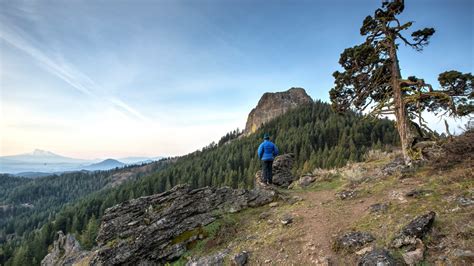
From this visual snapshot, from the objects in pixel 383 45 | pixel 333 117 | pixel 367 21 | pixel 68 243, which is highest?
pixel 333 117

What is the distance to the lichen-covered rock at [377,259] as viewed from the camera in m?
5.02

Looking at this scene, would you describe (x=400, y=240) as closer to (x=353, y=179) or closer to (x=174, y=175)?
(x=353, y=179)

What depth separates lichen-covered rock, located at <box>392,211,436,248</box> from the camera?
214 inches

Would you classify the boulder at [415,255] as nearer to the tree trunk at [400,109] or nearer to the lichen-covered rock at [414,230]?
the lichen-covered rock at [414,230]

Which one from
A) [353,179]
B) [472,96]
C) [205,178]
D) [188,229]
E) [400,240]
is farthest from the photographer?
[205,178]

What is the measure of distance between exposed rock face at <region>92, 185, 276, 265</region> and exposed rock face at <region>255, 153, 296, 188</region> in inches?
182

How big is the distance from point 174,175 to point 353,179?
10432 centimetres

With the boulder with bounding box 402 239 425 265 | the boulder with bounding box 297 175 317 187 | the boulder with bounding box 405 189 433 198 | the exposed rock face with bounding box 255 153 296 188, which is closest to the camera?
the boulder with bounding box 402 239 425 265

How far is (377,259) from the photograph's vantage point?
16.9 ft

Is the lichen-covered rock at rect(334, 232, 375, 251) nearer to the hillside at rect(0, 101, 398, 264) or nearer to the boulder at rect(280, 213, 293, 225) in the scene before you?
the boulder at rect(280, 213, 293, 225)

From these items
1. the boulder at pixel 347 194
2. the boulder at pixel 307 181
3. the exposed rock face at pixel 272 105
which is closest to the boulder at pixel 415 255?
the boulder at pixel 347 194

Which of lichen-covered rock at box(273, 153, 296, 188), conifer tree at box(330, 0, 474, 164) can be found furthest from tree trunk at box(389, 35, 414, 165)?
lichen-covered rock at box(273, 153, 296, 188)

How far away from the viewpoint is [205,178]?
93.8 m

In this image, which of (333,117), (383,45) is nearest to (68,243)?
(383,45)
